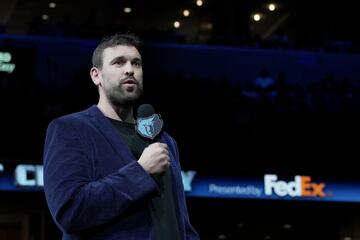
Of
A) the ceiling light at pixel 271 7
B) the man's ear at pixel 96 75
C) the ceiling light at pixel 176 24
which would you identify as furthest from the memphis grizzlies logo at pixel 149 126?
the ceiling light at pixel 176 24

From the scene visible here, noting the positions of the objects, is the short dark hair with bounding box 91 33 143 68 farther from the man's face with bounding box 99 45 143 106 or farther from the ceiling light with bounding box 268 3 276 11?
the ceiling light with bounding box 268 3 276 11

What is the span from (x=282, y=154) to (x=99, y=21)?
9.23 metres

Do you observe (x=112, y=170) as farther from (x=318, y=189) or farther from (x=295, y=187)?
(x=318, y=189)

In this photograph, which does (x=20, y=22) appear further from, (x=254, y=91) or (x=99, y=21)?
(x=254, y=91)

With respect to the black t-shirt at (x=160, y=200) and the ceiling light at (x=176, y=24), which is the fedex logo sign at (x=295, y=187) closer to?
the black t-shirt at (x=160, y=200)

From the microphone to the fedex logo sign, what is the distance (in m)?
9.06

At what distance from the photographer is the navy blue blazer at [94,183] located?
7.27 ft

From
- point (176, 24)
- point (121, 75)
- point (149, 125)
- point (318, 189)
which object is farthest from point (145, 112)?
point (176, 24)

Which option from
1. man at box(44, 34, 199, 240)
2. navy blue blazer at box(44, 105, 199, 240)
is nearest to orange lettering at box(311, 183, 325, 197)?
man at box(44, 34, 199, 240)

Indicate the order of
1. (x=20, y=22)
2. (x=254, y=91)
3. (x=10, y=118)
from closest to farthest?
(x=10, y=118)
(x=254, y=91)
(x=20, y=22)

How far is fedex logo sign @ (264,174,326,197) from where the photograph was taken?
11242 mm

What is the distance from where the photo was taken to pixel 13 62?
1308cm

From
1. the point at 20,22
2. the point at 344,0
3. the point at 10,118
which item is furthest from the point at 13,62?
the point at 344,0

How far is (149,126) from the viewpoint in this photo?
7.55 ft
